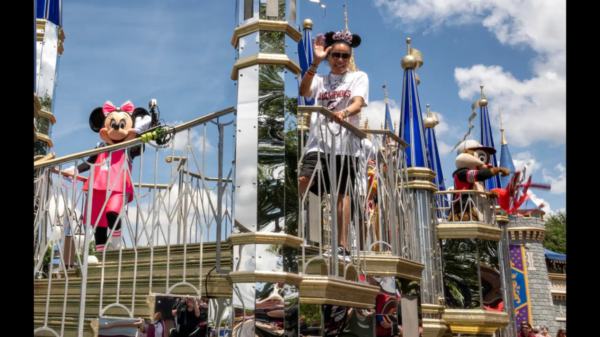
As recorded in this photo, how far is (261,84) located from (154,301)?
164 centimetres

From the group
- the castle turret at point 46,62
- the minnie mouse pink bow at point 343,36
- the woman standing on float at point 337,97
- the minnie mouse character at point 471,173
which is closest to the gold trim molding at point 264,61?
the woman standing on float at point 337,97

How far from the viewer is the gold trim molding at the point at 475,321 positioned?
823 cm

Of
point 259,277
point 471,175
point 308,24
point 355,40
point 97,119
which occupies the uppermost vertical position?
point 308,24

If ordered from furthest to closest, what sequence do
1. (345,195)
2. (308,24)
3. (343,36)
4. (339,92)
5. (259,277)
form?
(308,24) < (343,36) < (339,92) < (345,195) < (259,277)

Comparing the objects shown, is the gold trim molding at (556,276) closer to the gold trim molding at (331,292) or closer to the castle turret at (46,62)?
the castle turret at (46,62)

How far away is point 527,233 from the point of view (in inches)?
1272

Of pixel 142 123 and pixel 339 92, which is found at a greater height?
pixel 142 123

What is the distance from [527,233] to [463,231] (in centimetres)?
2595

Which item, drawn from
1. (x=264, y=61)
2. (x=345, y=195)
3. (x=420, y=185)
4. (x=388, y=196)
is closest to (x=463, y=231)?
(x=420, y=185)

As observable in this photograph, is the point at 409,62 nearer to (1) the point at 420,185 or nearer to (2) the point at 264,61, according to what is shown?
(1) the point at 420,185

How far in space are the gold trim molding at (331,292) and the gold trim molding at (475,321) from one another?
4.16 m

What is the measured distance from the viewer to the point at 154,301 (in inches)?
153

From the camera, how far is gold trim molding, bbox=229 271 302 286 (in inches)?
146
